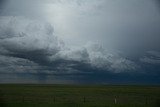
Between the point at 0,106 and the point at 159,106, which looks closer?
A: the point at 159,106

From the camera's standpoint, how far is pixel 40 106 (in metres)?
25.3

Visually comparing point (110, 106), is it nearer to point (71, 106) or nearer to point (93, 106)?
point (93, 106)

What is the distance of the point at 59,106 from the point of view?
25.3m

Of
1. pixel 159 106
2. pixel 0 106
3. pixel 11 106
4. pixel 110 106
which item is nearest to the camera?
pixel 159 106

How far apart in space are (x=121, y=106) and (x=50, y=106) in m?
6.85

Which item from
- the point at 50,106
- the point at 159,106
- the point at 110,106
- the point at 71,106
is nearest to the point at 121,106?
the point at 110,106

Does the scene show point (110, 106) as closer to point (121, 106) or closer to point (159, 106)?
point (121, 106)

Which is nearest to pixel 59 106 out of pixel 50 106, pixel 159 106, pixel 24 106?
pixel 50 106

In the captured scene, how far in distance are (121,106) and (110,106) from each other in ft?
3.62

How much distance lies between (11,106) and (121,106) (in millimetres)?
10247

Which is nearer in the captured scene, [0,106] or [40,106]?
[0,106]

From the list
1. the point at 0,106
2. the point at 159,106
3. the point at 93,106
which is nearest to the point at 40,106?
the point at 93,106

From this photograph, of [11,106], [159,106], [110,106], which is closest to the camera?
[159,106]

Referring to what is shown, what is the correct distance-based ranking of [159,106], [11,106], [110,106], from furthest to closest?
[110,106]
[11,106]
[159,106]
